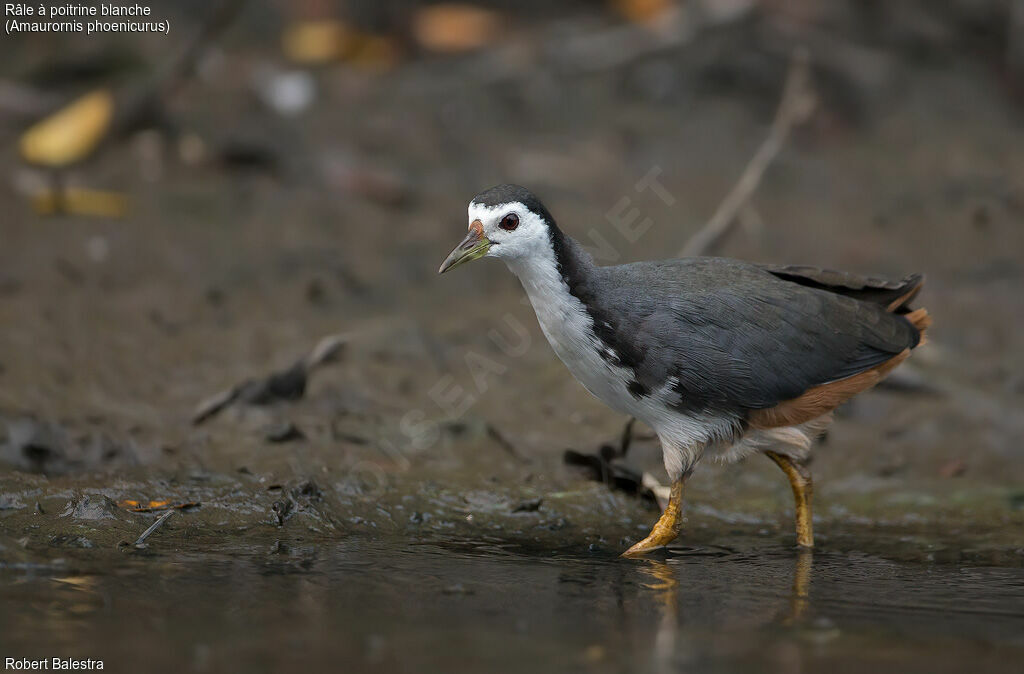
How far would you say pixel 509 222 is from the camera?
4.80m

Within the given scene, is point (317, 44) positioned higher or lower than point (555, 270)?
higher

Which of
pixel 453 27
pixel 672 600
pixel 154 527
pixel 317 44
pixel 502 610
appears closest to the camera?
pixel 502 610

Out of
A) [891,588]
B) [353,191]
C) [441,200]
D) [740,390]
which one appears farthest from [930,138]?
[891,588]

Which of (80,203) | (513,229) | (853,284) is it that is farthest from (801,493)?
(80,203)

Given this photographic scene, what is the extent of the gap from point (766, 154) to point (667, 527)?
368 cm

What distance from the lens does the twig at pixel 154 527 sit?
450 cm

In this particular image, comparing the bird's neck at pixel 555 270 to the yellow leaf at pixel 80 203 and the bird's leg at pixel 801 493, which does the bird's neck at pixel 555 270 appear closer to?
the bird's leg at pixel 801 493

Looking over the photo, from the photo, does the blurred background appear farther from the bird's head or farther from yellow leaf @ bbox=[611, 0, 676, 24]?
the bird's head

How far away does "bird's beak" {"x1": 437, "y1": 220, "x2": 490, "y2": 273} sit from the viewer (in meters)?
4.81

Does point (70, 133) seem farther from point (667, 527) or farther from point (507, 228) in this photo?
point (667, 527)

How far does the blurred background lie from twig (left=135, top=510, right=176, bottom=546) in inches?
2.2

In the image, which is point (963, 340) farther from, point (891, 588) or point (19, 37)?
point (19, 37)

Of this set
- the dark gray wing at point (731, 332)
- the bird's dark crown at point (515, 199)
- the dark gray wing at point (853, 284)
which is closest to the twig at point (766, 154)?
the dark gray wing at point (853, 284)

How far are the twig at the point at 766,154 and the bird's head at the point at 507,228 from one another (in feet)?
9.09
